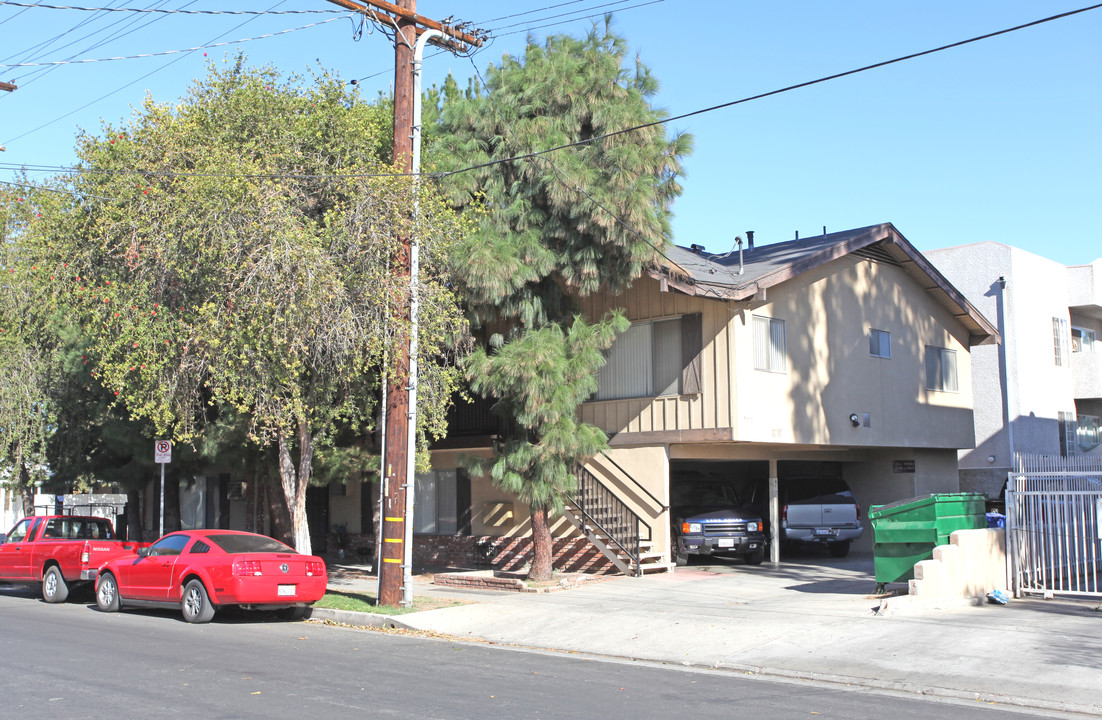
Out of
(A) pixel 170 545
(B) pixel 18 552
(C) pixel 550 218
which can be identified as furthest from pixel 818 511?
(B) pixel 18 552

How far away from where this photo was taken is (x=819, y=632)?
39.4ft

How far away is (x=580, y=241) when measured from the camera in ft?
55.7

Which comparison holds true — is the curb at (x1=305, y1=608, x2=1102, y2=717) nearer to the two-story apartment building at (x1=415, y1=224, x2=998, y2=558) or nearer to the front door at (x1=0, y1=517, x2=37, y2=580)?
the two-story apartment building at (x1=415, y1=224, x2=998, y2=558)

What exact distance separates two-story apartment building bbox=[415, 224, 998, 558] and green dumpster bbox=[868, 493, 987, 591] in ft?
14.9

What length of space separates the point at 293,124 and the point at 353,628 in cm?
849

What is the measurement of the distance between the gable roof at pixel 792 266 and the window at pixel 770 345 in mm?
866

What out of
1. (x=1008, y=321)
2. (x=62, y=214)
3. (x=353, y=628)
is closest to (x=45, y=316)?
(x=62, y=214)

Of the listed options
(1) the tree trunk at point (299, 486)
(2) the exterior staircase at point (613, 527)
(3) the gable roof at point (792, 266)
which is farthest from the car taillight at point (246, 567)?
(3) the gable roof at point (792, 266)

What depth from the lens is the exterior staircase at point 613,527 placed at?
61.5 ft

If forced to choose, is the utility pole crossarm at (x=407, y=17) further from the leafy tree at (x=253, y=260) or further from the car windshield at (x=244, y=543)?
the car windshield at (x=244, y=543)

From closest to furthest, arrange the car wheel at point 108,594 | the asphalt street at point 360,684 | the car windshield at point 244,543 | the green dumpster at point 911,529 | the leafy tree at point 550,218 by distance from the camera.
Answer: the asphalt street at point 360,684, the green dumpster at point 911,529, the car windshield at point 244,543, the car wheel at point 108,594, the leafy tree at point 550,218

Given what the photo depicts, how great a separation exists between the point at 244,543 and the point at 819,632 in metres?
8.11

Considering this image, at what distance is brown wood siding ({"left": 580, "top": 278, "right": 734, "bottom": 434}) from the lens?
1866cm

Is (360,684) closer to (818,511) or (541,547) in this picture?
(541,547)
